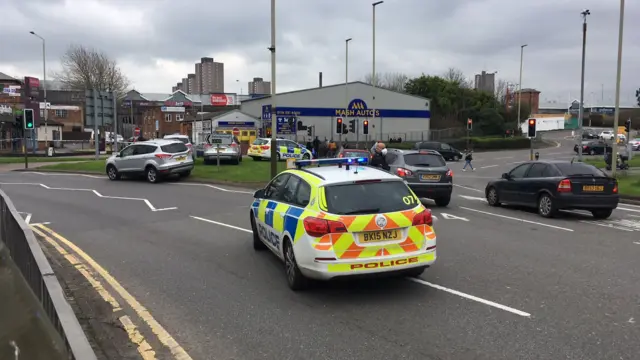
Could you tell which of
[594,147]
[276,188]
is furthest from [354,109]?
[276,188]

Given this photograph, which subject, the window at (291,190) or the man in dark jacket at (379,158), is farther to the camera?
the man in dark jacket at (379,158)

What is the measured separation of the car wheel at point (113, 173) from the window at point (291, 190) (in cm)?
1724

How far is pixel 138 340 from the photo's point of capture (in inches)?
194

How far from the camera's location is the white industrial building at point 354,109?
61719mm

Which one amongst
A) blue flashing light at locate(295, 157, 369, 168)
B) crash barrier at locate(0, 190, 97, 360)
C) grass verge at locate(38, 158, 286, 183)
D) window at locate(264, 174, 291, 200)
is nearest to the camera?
crash barrier at locate(0, 190, 97, 360)

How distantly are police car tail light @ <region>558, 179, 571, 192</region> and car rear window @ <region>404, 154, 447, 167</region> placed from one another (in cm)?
326

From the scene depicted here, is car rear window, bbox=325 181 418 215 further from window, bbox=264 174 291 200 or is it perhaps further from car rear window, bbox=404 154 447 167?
car rear window, bbox=404 154 447 167

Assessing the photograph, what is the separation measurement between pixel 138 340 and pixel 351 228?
97.7 inches

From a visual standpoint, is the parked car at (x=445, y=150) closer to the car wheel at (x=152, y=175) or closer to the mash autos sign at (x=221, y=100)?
the car wheel at (x=152, y=175)

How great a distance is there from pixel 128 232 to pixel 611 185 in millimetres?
10980

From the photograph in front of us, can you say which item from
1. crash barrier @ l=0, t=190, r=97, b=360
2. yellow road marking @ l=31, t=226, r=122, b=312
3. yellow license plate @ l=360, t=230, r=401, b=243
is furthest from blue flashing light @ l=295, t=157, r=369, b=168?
crash barrier @ l=0, t=190, r=97, b=360

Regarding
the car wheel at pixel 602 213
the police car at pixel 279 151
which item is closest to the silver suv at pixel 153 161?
the police car at pixel 279 151

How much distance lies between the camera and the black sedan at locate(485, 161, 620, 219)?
12.3 m

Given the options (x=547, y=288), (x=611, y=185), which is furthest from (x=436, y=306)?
(x=611, y=185)
